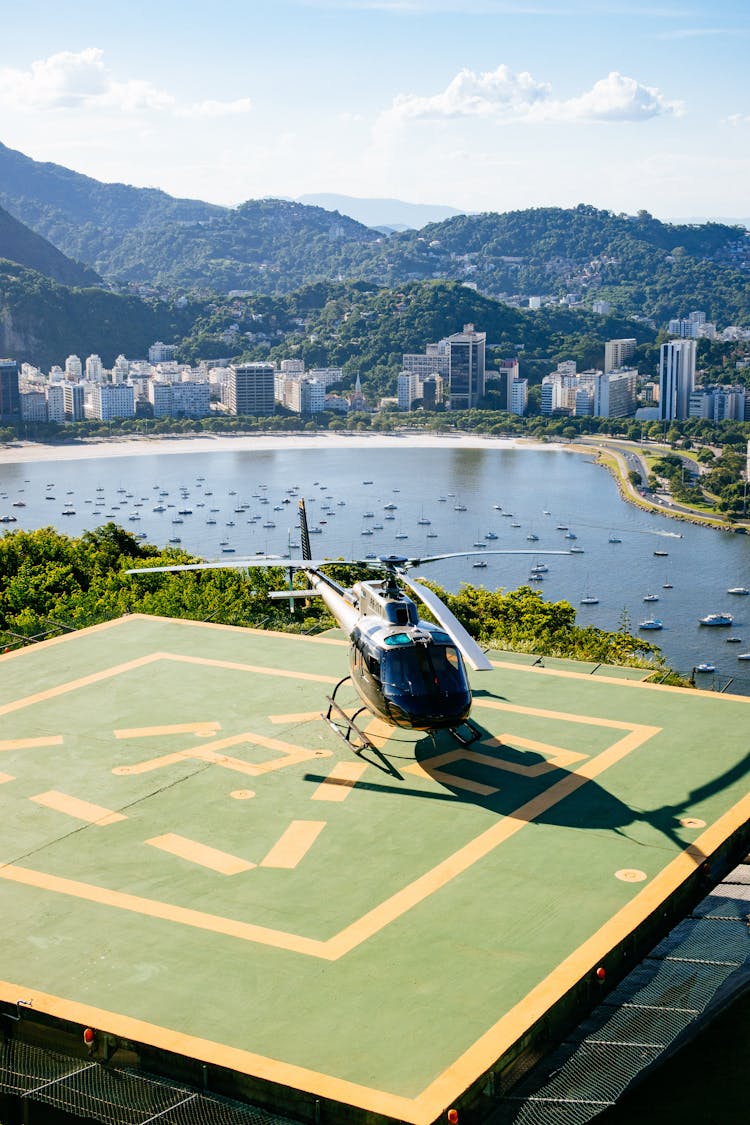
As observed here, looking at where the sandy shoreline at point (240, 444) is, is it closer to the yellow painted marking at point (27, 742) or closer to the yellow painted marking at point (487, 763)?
the yellow painted marking at point (27, 742)

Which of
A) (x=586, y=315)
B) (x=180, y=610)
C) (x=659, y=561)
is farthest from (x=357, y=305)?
(x=180, y=610)

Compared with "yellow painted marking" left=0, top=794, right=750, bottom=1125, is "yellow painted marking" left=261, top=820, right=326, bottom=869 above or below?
above

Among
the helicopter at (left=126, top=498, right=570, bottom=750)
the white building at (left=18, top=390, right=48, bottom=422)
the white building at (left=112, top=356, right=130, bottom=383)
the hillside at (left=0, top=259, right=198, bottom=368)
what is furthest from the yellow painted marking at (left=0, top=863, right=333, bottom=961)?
the hillside at (left=0, top=259, right=198, bottom=368)

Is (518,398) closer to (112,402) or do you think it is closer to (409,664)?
(112,402)

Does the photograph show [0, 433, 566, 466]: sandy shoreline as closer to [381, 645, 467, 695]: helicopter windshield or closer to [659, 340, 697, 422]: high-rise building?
[659, 340, 697, 422]: high-rise building

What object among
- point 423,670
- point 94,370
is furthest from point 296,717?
point 94,370

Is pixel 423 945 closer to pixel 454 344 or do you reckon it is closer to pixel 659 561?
pixel 659 561

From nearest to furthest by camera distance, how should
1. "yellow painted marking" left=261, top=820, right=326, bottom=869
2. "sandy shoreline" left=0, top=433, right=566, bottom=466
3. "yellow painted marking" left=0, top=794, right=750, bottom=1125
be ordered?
"yellow painted marking" left=0, top=794, right=750, bottom=1125 → "yellow painted marking" left=261, top=820, right=326, bottom=869 → "sandy shoreline" left=0, top=433, right=566, bottom=466
